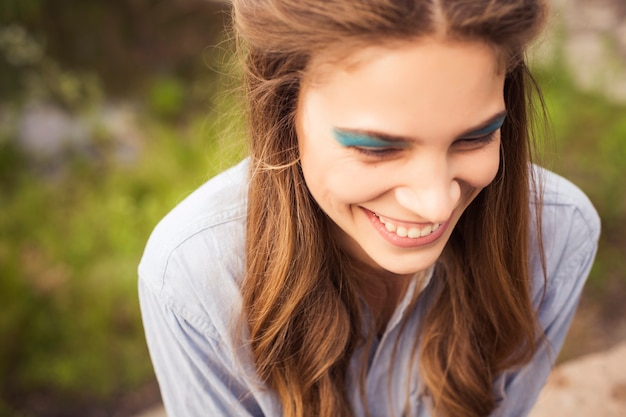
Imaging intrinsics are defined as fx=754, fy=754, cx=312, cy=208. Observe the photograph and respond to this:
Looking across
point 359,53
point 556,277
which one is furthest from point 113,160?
point 359,53

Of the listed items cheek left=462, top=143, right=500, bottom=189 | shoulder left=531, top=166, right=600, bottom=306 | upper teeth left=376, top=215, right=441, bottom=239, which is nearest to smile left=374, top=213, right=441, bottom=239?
upper teeth left=376, top=215, right=441, bottom=239

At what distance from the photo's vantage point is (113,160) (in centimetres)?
345

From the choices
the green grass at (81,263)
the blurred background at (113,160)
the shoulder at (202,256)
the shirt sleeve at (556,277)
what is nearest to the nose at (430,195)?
the shoulder at (202,256)

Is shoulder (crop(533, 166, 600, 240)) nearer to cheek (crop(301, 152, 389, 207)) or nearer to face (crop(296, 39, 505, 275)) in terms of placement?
face (crop(296, 39, 505, 275))

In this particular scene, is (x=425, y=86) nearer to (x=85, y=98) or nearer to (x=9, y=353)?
(x=9, y=353)

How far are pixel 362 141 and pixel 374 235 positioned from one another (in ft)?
0.71

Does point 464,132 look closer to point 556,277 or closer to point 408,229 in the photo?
point 408,229

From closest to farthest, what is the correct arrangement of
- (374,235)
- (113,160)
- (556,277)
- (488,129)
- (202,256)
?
(488,129), (374,235), (202,256), (556,277), (113,160)

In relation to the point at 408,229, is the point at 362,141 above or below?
above

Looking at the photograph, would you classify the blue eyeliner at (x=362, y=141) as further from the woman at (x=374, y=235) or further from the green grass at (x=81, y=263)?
the green grass at (x=81, y=263)

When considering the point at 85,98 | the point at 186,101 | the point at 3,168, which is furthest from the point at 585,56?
the point at 3,168

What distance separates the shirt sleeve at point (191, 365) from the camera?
4.99 feet

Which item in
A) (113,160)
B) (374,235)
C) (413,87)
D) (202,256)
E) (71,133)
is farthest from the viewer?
(71,133)

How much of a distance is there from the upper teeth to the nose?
7 cm
